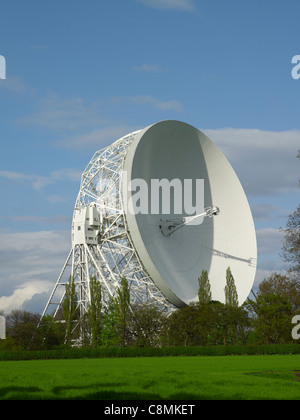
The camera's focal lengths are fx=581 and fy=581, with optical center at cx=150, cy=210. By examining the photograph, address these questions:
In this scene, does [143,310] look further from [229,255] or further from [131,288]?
[229,255]

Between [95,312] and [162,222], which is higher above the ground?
[162,222]

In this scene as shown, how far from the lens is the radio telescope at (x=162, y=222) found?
4747 cm

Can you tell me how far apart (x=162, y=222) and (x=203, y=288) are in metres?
7.48

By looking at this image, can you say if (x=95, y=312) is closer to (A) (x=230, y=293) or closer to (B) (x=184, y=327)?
(B) (x=184, y=327)

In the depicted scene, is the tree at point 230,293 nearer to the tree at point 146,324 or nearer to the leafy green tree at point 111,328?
the tree at point 146,324

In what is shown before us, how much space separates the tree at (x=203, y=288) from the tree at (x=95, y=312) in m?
9.12

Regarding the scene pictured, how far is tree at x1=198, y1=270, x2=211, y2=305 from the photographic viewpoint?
5166cm

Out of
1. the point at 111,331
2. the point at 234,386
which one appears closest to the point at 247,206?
the point at 111,331

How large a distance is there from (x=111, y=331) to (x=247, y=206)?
17691mm

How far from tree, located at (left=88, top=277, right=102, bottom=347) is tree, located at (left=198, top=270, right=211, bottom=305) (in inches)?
359

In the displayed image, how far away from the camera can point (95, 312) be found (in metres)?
52.5

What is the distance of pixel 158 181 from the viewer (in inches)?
1938

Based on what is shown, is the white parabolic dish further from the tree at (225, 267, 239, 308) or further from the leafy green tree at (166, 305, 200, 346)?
the leafy green tree at (166, 305, 200, 346)

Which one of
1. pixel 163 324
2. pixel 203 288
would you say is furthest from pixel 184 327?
pixel 203 288
